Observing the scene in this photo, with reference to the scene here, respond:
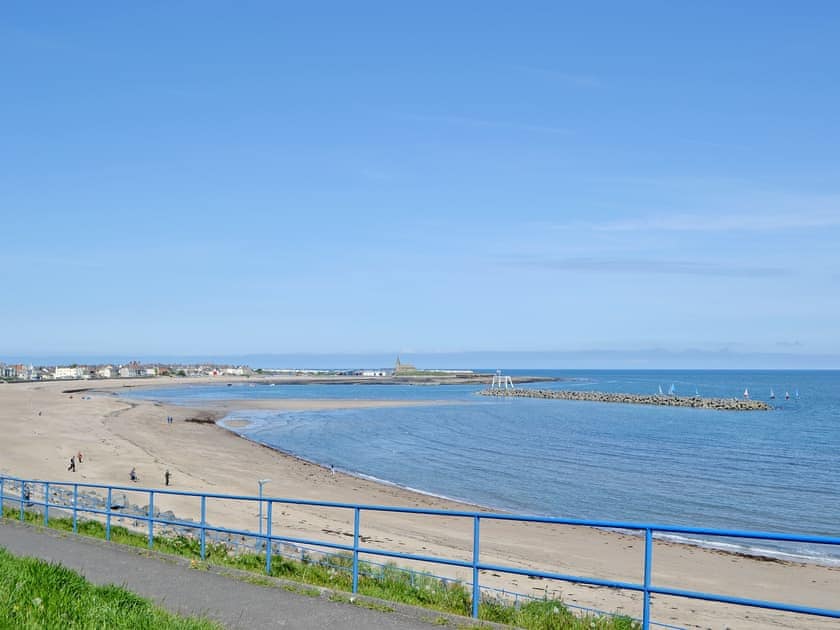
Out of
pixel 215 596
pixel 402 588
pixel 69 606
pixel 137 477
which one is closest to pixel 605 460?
pixel 137 477

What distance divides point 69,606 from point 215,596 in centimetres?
199

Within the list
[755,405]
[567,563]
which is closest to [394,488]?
[567,563]

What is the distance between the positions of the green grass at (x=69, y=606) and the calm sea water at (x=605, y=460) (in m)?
23.6

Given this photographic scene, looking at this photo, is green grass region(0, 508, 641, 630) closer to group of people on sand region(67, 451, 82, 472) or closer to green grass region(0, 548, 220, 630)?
green grass region(0, 548, 220, 630)

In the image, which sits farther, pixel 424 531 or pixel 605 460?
pixel 605 460

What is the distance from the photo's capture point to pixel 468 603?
889cm

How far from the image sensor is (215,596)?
912 cm

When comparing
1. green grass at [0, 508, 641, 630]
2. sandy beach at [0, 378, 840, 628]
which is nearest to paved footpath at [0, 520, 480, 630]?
green grass at [0, 508, 641, 630]

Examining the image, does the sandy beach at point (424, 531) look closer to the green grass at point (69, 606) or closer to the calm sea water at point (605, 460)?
the calm sea water at point (605, 460)

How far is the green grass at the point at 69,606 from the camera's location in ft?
22.9

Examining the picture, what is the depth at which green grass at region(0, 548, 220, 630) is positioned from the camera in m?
6.96

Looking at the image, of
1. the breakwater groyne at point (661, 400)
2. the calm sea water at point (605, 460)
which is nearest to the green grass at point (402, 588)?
the calm sea water at point (605, 460)

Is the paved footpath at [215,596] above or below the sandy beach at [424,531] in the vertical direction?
above

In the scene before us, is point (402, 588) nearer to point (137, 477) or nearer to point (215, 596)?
point (215, 596)
